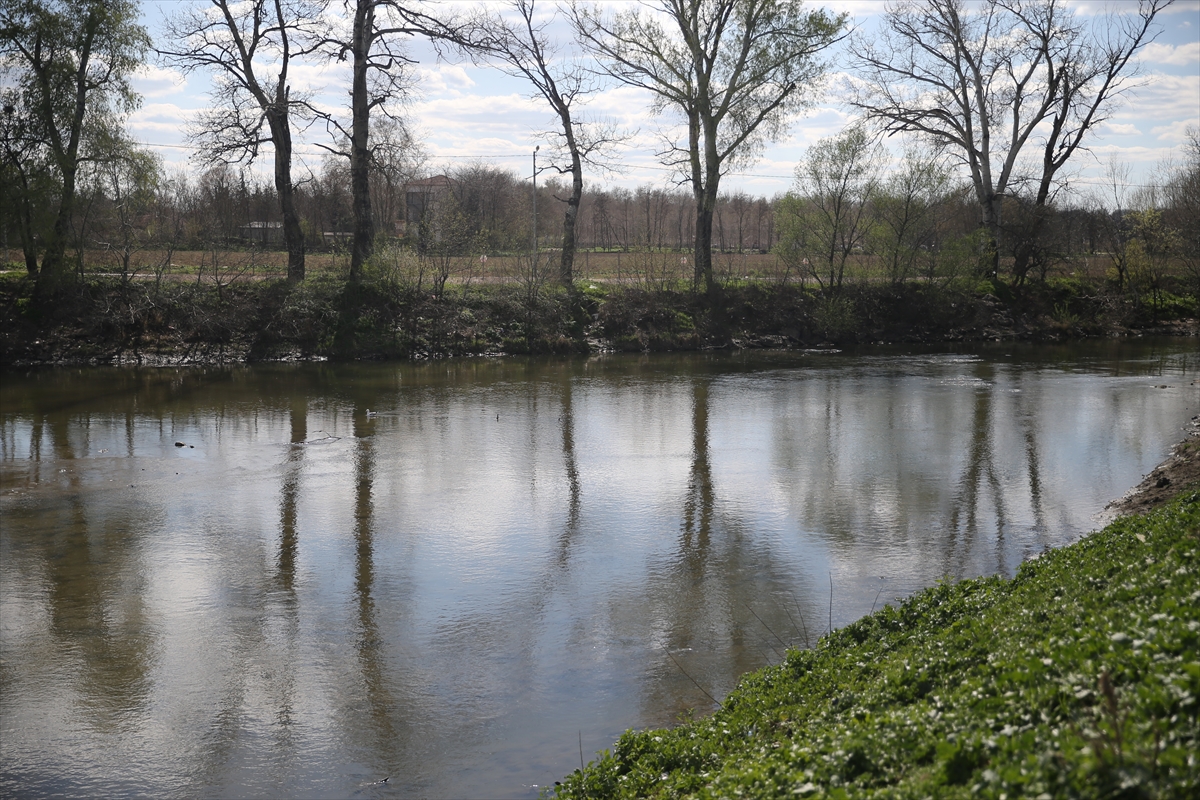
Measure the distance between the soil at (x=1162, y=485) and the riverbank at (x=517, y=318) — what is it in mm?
21603

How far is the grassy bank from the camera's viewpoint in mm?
4005

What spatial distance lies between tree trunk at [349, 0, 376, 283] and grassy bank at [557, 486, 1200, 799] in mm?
26950

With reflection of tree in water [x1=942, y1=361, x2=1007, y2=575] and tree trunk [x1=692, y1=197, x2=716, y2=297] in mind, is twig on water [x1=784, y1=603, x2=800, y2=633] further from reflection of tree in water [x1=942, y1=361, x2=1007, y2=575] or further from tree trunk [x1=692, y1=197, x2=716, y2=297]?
tree trunk [x1=692, y1=197, x2=716, y2=297]

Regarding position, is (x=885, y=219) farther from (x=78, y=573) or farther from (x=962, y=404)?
(x=78, y=573)

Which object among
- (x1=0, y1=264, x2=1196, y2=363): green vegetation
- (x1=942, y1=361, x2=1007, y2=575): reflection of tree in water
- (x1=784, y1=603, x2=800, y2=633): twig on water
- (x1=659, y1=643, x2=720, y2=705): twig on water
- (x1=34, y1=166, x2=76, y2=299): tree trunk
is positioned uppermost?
(x1=34, y1=166, x2=76, y2=299): tree trunk

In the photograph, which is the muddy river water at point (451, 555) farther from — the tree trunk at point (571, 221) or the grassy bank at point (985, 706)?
the tree trunk at point (571, 221)

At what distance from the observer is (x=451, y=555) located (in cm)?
1080

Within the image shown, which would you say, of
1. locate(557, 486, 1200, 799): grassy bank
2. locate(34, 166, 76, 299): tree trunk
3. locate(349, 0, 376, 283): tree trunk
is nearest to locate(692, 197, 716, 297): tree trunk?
locate(349, 0, 376, 283): tree trunk

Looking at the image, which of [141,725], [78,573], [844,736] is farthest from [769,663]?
[78,573]

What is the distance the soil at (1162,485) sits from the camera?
36.5ft

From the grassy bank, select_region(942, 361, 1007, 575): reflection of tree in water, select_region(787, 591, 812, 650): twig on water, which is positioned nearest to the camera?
the grassy bank

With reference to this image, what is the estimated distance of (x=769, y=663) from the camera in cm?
789

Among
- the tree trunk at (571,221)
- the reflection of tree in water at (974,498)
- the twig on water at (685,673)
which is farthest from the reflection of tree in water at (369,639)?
the tree trunk at (571,221)

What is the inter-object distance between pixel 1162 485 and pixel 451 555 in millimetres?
9110
